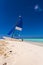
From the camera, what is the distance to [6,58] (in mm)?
5375

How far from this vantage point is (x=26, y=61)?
5.27 meters

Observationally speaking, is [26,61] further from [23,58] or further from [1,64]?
[1,64]

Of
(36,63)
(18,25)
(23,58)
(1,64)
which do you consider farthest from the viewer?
(18,25)

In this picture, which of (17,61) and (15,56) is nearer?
(17,61)

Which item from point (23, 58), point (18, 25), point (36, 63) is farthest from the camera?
point (18, 25)

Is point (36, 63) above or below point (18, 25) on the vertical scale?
below

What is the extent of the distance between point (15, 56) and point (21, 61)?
52 centimetres

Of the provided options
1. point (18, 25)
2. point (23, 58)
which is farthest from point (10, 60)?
point (18, 25)

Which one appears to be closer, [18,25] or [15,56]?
[15,56]

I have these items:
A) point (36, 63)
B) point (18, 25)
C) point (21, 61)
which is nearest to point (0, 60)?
point (21, 61)

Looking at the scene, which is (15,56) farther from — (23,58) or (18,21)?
(18,21)

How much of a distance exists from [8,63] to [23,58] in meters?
0.80

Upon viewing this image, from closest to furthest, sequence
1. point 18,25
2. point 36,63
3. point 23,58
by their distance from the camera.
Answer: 1. point 36,63
2. point 23,58
3. point 18,25

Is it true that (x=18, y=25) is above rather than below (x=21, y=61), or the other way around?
above
